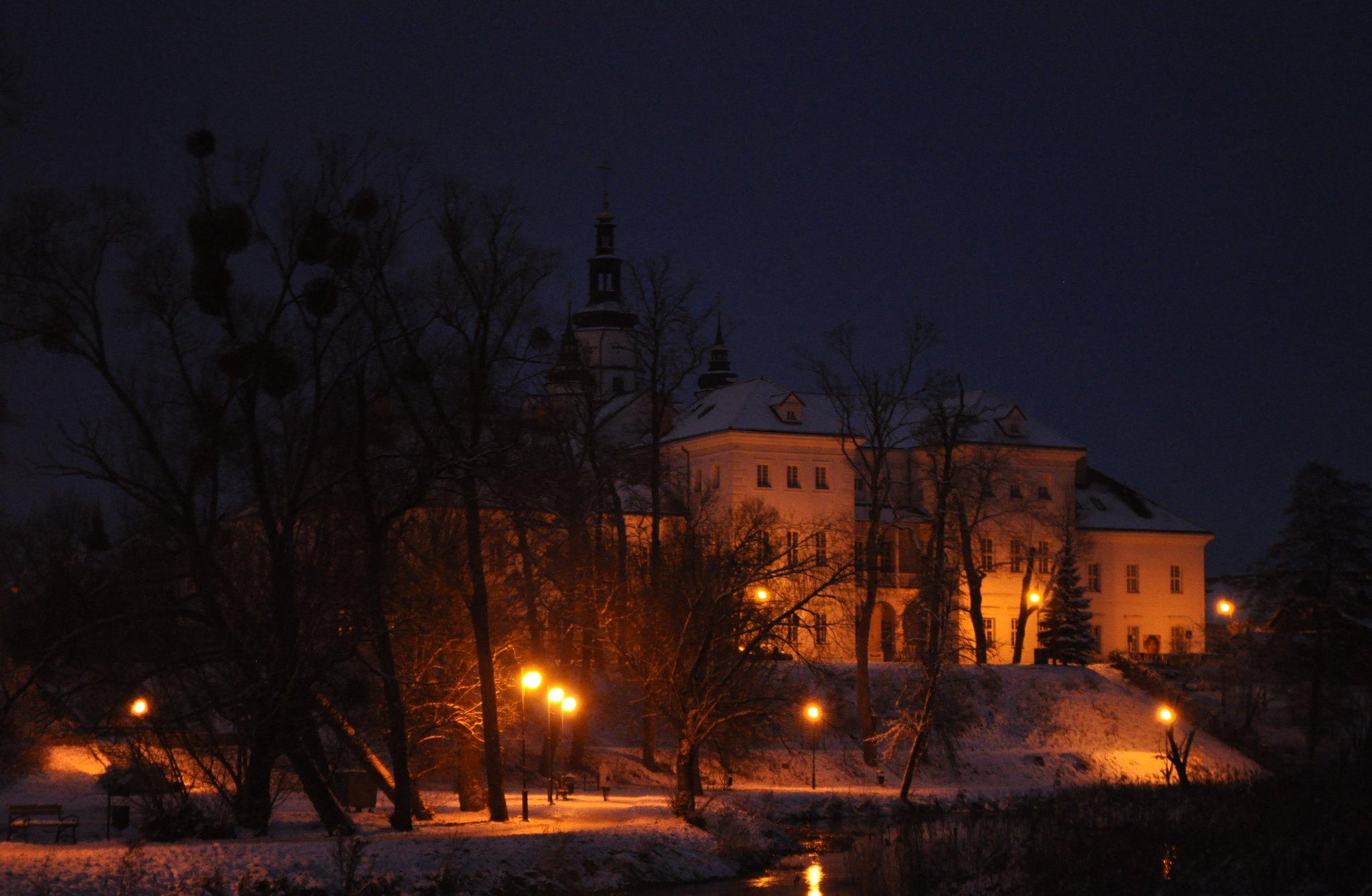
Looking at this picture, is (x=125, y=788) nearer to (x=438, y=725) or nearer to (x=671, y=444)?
(x=438, y=725)

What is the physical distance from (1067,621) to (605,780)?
30099 mm

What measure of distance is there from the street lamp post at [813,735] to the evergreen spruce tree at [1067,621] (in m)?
16.7

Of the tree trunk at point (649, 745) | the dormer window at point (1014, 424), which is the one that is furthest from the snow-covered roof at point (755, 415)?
the tree trunk at point (649, 745)

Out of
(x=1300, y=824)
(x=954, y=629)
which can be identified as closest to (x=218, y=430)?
(x=1300, y=824)

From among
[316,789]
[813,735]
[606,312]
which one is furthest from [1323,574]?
[606,312]

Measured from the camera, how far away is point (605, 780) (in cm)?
3762

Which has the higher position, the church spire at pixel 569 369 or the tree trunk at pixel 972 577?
the church spire at pixel 569 369

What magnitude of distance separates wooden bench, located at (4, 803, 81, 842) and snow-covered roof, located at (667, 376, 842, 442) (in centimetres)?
4153

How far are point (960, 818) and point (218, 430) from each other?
20121 mm

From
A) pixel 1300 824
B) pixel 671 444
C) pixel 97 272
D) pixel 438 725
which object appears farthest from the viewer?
pixel 671 444

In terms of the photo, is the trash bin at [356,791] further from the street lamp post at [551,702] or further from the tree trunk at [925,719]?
the tree trunk at [925,719]

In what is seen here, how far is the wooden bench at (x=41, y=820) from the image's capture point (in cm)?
2420

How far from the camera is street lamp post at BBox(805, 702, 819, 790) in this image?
41.2 metres

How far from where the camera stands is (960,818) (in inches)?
1465
